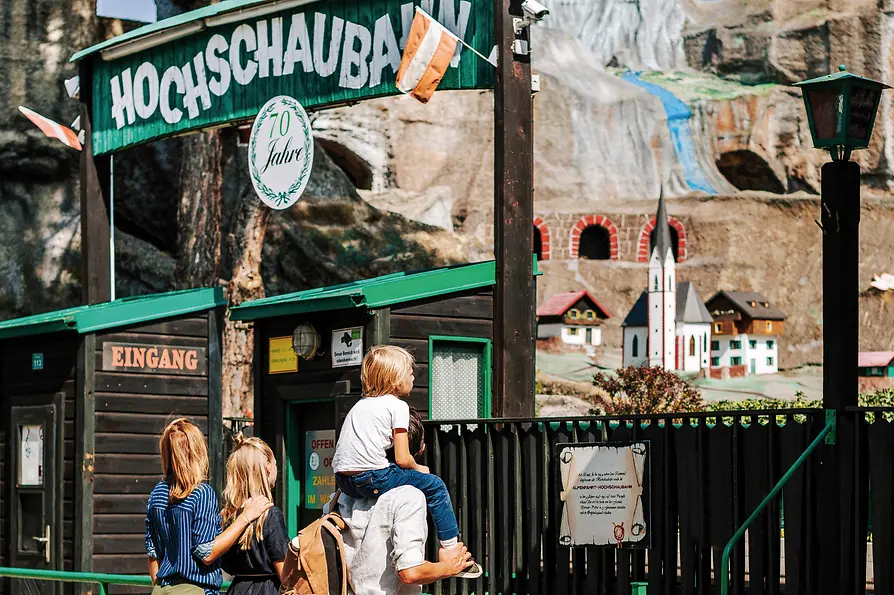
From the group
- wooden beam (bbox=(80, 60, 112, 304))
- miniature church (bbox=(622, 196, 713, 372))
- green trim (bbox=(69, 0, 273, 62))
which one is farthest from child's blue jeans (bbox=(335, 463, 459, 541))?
miniature church (bbox=(622, 196, 713, 372))

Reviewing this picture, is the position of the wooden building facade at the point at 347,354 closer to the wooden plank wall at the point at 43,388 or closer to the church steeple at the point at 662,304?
the wooden plank wall at the point at 43,388

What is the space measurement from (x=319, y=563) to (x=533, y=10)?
6442 mm

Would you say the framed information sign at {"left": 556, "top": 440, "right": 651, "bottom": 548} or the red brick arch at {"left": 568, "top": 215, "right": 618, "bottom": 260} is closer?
the framed information sign at {"left": 556, "top": 440, "right": 651, "bottom": 548}

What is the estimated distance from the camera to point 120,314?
11703mm

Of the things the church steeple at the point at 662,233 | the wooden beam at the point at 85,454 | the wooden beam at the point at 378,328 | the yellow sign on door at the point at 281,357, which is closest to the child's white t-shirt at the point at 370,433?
the wooden beam at the point at 378,328

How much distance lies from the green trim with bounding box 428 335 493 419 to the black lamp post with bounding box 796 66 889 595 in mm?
3426

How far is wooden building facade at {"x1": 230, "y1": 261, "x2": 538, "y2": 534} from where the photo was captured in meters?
10.1

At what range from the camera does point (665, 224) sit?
54.9 meters

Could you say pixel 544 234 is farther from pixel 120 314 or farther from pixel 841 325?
pixel 841 325

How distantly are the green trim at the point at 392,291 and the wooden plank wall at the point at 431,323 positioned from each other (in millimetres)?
79

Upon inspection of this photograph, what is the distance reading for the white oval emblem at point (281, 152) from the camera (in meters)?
11.8

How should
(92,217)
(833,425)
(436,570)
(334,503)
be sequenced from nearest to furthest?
1. (436,570)
2. (334,503)
3. (833,425)
4. (92,217)

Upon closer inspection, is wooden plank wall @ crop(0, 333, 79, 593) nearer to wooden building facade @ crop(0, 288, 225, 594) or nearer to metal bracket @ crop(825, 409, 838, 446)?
wooden building facade @ crop(0, 288, 225, 594)

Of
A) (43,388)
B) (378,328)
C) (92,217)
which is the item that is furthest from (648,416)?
(92,217)
